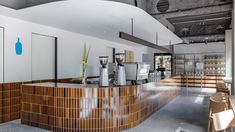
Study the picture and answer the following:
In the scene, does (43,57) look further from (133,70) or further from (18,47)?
(133,70)

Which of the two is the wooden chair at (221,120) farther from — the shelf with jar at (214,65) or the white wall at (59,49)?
the shelf with jar at (214,65)

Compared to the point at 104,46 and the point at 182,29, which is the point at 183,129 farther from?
the point at 182,29

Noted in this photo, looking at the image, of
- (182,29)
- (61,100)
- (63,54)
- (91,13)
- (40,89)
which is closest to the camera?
(61,100)

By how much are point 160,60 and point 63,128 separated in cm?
1078

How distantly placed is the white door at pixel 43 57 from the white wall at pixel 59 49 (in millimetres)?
175

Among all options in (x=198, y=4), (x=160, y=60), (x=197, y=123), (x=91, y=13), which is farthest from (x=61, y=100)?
(x=160, y=60)

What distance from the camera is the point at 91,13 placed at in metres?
4.29

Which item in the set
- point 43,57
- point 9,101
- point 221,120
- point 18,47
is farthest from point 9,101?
point 221,120

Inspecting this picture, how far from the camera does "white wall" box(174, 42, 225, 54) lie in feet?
39.7

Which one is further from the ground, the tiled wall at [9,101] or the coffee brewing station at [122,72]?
the coffee brewing station at [122,72]

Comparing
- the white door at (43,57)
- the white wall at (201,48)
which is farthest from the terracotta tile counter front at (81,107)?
the white wall at (201,48)

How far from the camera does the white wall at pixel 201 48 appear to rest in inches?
476

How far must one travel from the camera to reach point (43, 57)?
18.4ft

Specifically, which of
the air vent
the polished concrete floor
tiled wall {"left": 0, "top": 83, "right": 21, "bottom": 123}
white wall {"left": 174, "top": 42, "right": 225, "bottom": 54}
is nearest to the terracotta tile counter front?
the polished concrete floor
